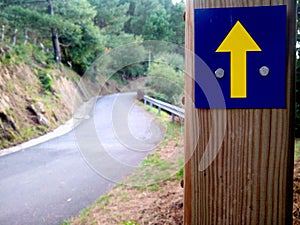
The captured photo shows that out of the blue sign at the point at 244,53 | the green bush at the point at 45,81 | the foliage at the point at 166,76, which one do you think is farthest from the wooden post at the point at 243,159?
the green bush at the point at 45,81

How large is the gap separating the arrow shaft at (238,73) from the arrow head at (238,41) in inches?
0.5

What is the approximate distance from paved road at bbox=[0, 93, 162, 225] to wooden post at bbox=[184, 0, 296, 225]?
576 mm

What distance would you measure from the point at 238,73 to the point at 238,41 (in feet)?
0.25

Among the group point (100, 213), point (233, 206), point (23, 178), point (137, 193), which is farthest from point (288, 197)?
point (23, 178)

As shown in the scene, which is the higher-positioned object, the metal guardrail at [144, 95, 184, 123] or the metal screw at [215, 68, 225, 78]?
the metal screw at [215, 68, 225, 78]

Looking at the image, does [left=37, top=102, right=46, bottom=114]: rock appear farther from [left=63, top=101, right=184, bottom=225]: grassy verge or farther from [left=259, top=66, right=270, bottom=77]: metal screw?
[left=259, top=66, right=270, bottom=77]: metal screw

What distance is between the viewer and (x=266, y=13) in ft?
2.09

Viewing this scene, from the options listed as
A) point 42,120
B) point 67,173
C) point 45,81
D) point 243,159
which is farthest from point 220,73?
point 45,81

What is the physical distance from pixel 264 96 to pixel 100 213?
2.65 meters

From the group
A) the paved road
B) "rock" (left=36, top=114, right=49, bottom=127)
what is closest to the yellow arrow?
the paved road

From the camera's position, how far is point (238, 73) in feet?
2.10

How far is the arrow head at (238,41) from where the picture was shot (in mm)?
636

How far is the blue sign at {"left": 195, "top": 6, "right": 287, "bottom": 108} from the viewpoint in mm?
632

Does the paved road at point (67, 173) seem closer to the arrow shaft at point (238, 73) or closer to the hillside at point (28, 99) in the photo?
the arrow shaft at point (238, 73)
